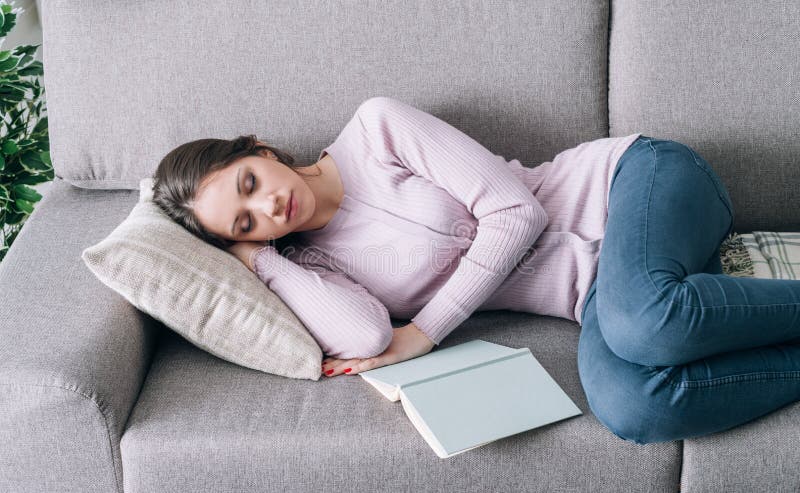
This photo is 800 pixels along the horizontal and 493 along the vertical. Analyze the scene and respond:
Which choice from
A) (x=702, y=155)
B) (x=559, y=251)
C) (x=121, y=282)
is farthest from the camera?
(x=702, y=155)

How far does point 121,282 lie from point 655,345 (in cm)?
92

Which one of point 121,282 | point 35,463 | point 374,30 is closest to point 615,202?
point 374,30

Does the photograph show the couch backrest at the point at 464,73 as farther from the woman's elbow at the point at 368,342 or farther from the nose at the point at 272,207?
the woman's elbow at the point at 368,342

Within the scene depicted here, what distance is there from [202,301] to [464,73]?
2.49 feet

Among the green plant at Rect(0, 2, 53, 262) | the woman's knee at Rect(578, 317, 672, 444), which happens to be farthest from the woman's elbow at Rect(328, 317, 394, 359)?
the green plant at Rect(0, 2, 53, 262)

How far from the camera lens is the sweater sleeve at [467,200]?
1.47m

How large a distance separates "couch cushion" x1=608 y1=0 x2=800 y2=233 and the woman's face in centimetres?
79

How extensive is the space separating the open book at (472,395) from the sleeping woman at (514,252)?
0.20 feet

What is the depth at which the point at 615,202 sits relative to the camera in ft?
4.83

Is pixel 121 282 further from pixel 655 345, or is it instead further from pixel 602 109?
pixel 602 109

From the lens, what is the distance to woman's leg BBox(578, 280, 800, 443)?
1217 millimetres

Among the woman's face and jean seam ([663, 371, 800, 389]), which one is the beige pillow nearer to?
the woman's face

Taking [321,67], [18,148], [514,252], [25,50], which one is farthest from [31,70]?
[514,252]

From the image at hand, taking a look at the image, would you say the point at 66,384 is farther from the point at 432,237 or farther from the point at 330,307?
the point at 432,237
